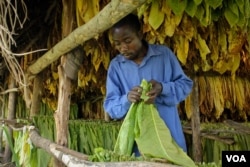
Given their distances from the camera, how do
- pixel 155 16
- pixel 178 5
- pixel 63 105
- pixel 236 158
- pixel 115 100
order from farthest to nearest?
1. pixel 63 105
2. pixel 155 16
3. pixel 115 100
4. pixel 178 5
5. pixel 236 158

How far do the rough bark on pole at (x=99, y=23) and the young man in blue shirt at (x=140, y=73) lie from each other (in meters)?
0.09

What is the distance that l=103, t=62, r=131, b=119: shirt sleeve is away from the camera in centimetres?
181

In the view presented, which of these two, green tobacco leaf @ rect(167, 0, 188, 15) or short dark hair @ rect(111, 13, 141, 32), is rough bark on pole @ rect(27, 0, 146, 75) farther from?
green tobacco leaf @ rect(167, 0, 188, 15)

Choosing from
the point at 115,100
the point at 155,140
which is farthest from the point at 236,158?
A: the point at 115,100

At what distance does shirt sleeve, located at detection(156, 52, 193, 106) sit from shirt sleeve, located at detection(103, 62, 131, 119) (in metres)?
0.19

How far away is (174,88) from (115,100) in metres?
0.29

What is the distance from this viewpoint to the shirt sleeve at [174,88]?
6.09 feet

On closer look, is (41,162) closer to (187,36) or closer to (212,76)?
(187,36)

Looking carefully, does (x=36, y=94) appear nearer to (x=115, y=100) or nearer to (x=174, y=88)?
(x=115, y=100)

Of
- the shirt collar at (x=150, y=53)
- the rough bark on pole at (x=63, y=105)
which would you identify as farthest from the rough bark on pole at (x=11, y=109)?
the shirt collar at (x=150, y=53)

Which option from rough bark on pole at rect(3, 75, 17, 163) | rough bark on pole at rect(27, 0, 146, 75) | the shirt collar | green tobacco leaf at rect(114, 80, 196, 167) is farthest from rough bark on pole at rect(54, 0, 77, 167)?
rough bark on pole at rect(3, 75, 17, 163)

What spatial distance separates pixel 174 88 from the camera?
6.23 ft

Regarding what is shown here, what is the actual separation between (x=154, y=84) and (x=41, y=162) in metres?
1.64

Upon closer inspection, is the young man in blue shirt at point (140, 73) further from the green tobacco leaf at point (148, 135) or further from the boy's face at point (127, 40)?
the green tobacco leaf at point (148, 135)
